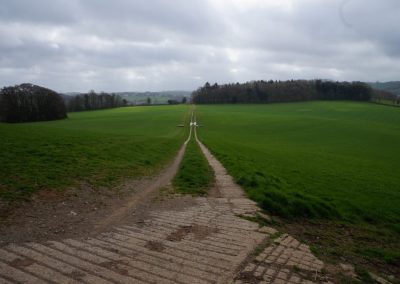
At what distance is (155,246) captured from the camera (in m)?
8.59

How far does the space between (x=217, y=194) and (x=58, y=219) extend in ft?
22.2

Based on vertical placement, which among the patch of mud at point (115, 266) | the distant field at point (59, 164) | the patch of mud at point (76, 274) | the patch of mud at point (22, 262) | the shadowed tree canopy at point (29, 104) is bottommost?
the patch of mud at point (115, 266)

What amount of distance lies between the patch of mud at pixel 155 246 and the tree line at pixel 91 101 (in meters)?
128

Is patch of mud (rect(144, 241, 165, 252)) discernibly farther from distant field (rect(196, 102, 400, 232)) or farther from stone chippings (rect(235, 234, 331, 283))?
distant field (rect(196, 102, 400, 232))

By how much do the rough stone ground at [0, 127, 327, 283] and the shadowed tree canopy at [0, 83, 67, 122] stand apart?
278 ft

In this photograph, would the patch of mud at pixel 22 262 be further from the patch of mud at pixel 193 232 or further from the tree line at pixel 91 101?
the tree line at pixel 91 101

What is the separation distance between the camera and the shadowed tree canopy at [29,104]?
81.8m

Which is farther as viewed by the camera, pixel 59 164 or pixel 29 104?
pixel 29 104

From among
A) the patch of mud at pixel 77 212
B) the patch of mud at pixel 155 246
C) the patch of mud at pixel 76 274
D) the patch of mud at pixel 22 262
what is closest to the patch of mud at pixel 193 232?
the patch of mud at pixel 155 246

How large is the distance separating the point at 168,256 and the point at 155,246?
66cm

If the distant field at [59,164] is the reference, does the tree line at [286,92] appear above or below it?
above

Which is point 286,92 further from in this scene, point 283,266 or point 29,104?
point 283,266

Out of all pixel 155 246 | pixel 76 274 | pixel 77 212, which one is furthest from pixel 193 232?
pixel 77 212

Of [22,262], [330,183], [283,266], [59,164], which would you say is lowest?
[330,183]
